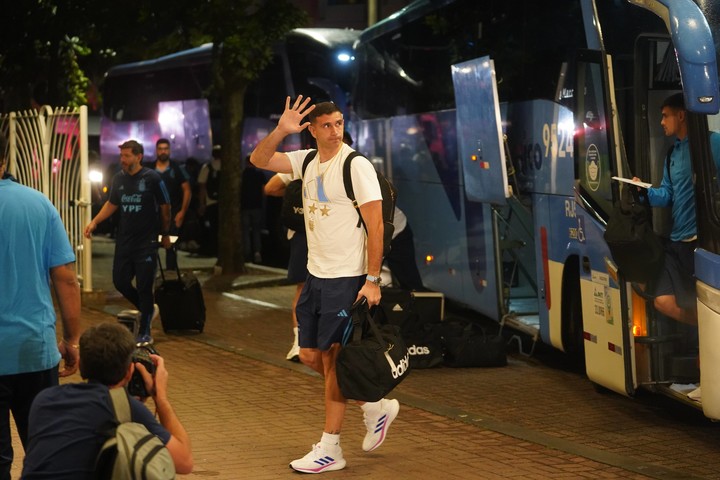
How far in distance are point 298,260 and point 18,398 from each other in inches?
199

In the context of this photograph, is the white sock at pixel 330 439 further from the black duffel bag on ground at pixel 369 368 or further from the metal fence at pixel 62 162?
the metal fence at pixel 62 162

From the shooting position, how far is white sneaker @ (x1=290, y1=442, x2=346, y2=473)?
7340mm

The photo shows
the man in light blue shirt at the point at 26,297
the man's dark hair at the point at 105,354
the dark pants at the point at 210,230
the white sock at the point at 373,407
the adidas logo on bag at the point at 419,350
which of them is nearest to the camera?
the man's dark hair at the point at 105,354

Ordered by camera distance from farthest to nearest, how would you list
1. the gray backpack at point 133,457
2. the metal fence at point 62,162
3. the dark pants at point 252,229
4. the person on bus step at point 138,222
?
the dark pants at point 252,229, the metal fence at point 62,162, the person on bus step at point 138,222, the gray backpack at point 133,457

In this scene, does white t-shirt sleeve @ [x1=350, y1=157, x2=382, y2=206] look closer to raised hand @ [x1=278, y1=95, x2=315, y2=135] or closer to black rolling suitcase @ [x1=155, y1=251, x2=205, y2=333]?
raised hand @ [x1=278, y1=95, x2=315, y2=135]

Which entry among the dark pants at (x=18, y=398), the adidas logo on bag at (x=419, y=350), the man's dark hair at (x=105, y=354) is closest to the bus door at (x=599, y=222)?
the adidas logo on bag at (x=419, y=350)

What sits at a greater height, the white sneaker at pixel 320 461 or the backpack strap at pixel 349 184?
the backpack strap at pixel 349 184

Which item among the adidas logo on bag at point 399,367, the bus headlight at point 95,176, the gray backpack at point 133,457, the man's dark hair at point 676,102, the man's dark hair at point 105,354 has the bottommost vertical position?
the adidas logo on bag at point 399,367

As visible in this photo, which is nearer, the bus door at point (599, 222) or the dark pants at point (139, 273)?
the bus door at point (599, 222)

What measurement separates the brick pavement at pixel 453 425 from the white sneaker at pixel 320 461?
5 centimetres

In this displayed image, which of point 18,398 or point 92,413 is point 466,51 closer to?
point 18,398

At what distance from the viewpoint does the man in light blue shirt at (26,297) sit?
5520 mm

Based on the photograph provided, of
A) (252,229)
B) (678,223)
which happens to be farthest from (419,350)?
(252,229)

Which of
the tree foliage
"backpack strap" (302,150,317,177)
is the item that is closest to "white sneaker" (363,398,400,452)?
"backpack strap" (302,150,317,177)
